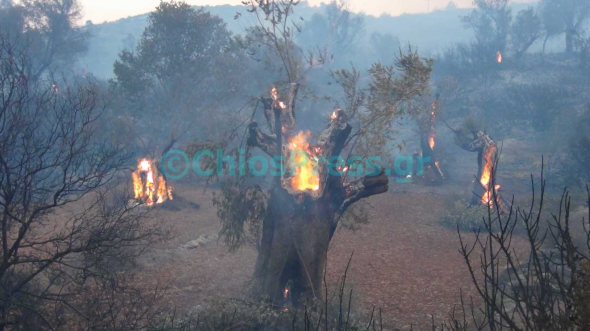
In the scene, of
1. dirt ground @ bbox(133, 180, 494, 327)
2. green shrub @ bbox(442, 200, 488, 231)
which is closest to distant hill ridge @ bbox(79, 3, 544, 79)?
green shrub @ bbox(442, 200, 488, 231)

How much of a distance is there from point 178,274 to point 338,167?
6.50 meters

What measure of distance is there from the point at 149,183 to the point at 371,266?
12823 millimetres

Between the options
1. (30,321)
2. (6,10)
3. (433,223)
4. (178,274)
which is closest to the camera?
(30,321)

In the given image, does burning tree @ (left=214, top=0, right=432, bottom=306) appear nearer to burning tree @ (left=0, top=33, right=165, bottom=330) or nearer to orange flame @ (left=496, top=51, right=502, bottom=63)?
burning tree @ (left=0, top=33, right=165, bottom=330)

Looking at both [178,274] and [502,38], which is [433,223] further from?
[502,38]

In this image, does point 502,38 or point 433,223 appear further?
point 502,38

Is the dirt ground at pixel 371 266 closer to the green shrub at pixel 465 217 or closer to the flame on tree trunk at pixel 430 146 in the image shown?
the green shrub at pixel 465 217

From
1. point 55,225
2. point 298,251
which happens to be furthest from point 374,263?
point 55,225

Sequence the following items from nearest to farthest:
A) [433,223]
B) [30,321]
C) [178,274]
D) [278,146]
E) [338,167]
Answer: [30,321] → [338,167] → [278,146] → [178,274] → [433,223]

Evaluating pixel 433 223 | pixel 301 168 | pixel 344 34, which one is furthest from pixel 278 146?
pixel 344 34

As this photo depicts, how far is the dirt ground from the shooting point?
11.3 metres

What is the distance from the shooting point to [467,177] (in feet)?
97.6

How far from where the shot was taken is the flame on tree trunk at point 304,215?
10.3m

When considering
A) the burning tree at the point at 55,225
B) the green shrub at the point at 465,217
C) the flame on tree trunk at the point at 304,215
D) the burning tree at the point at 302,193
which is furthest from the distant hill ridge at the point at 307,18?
the burning tree at the point at 55,225
